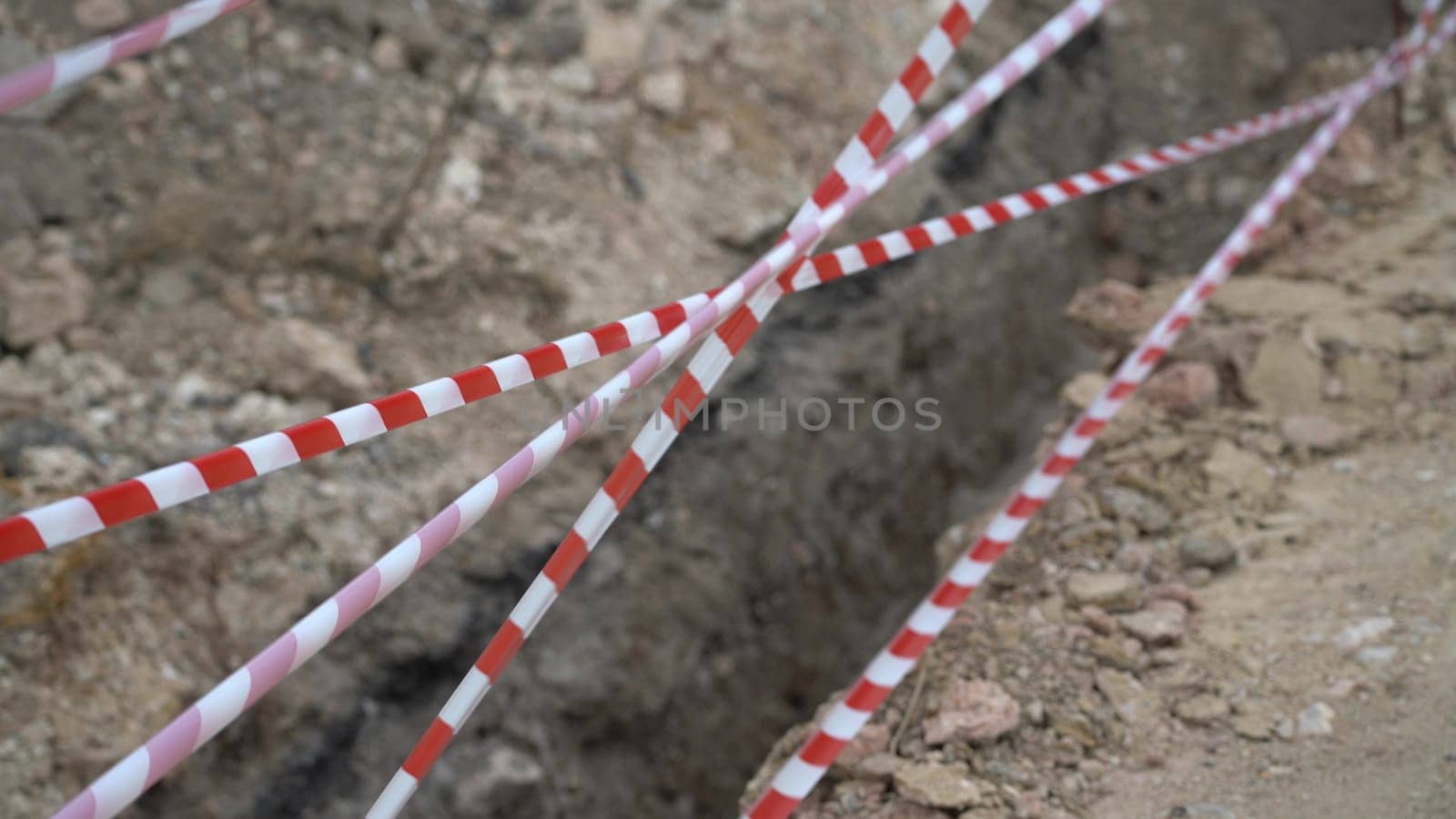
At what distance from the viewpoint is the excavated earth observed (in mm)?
2410

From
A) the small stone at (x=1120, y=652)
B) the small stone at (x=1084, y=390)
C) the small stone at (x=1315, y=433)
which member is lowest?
the small stone at (x=1120, y=652)

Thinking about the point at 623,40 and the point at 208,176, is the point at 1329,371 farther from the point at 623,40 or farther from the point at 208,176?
the point at 208,176

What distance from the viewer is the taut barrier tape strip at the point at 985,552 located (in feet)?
6.68

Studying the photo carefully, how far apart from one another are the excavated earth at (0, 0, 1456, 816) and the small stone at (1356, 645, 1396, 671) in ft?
0.07

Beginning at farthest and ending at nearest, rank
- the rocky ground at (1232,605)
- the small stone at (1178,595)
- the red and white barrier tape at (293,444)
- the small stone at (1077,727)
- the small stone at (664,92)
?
the small stone at (664,92)
the small stone at (1178,595)
the small stone at (1077,727)
the rocky ground at (1232,605)
the red and white barrier tape at (293,444)

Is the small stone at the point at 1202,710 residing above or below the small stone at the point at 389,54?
below

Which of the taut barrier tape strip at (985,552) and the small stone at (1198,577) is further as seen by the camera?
the small stone at (1198,577)

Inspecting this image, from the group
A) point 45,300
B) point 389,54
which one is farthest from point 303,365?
point 389,54

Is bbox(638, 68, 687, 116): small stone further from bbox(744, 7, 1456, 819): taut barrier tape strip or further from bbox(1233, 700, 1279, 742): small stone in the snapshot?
bbox(1233, 700, 1279, 742): small stone

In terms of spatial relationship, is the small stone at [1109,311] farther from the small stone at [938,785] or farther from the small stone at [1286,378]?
the small stone at [938,785]

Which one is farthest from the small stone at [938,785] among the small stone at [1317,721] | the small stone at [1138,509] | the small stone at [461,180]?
the small stone at [461,180]

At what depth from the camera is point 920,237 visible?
7.42ft

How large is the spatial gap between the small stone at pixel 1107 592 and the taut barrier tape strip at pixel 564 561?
108 cm

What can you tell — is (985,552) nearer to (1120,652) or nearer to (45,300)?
(1120,652)
